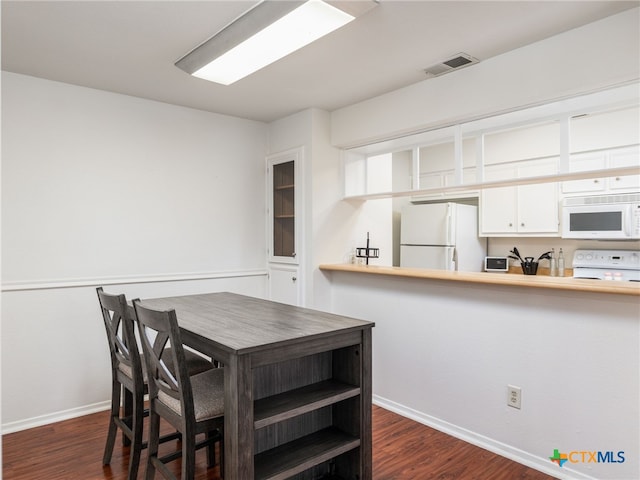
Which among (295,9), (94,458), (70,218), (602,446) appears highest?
(295,9)

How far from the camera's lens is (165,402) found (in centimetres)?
183

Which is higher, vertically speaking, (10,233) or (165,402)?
(10,233)

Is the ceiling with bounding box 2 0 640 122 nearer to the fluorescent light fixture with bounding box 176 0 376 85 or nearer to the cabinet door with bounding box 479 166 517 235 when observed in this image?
the fluorescent light fixture with bounding box 176 0 376 85

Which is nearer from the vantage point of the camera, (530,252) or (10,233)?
(10,233)

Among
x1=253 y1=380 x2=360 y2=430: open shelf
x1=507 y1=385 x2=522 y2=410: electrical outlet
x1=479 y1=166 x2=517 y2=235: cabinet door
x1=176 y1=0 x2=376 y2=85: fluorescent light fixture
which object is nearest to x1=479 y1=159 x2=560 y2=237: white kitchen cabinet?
x1=479 y1=166 x2=517 y2=235: cabinet door

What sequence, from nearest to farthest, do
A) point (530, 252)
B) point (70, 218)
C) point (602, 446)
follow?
point (602, 446)
point (70, 218)
point (530, 252)

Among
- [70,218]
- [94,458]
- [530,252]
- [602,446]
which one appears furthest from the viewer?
[530,252]

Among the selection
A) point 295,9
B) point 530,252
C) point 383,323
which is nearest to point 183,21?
point 295,9

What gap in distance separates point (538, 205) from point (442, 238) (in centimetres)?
103

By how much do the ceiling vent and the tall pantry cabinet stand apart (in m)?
1.34

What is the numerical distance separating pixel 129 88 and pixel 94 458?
2.58 m

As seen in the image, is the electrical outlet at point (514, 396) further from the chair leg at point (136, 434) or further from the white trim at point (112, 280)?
the white trim at point (112, 280)

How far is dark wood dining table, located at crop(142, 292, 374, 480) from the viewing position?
60.4 inches

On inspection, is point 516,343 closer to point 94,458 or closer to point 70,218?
point 94,458
